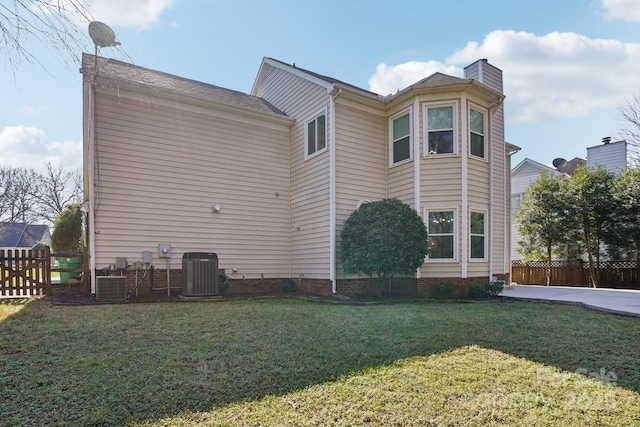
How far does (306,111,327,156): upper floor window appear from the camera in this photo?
32.0 ft

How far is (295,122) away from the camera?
433 inches

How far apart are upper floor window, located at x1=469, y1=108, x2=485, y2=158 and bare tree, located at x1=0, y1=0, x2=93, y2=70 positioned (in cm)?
901

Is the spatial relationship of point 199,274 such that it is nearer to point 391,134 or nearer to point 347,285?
point 347,285

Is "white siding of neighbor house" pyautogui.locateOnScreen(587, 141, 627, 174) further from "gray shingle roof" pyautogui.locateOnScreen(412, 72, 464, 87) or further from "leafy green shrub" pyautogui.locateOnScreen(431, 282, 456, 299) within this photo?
"leafy green shrub" pyautogui.locateOnScreen(431, 282, 456, 299)

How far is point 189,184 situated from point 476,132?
25.9ft

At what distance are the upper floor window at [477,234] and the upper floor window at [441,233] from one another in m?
0.60

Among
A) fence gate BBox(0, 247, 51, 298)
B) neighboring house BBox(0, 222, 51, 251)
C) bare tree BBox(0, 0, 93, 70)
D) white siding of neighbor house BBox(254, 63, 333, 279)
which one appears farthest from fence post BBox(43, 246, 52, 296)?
neighboring house BBox(0, 222, 51, 251)

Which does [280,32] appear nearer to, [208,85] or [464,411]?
[208,85]

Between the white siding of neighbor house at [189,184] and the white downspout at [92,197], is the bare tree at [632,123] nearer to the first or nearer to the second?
the white siding of neighbor house at [189,184]

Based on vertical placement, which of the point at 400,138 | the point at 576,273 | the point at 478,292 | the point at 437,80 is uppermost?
the point at 437,80

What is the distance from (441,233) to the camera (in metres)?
9.31

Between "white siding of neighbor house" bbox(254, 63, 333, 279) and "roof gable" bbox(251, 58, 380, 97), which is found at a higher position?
"roof gable" bbox(251, 58, 380, 97)

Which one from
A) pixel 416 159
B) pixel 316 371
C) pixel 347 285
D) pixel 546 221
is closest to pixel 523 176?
pixel 546 221

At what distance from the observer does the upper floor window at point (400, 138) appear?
976 cm
